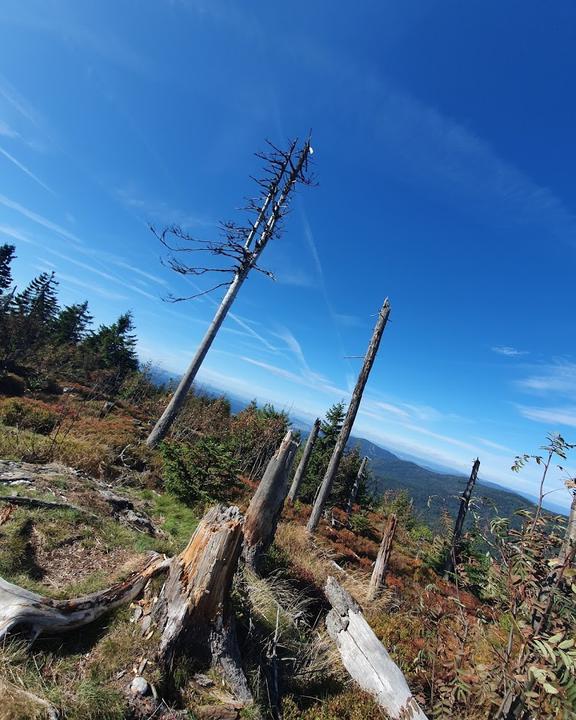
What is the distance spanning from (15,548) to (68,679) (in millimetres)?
2117

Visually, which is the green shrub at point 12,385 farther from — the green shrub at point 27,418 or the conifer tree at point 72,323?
the conifer tree at point 72,323

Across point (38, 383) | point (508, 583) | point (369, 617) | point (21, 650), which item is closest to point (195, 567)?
point (21, 650)

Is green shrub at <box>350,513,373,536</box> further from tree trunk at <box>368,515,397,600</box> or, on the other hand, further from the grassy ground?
the grassy ground

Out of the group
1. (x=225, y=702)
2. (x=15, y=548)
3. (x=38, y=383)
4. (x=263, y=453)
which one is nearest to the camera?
(x=225, y=702)

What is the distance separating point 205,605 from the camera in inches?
154

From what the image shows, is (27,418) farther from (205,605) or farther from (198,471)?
(205,605)

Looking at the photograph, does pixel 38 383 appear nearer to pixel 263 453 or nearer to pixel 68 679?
pixel 263 453

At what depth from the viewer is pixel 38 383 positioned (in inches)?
768

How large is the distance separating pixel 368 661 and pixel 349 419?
774cm

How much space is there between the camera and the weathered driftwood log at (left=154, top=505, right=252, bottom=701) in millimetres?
3681

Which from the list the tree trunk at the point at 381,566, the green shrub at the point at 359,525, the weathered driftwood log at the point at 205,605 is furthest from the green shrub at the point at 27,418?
the green shrub at the point at 359,525

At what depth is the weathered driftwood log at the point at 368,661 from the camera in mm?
4384

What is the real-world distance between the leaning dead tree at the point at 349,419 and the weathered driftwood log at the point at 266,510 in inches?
208

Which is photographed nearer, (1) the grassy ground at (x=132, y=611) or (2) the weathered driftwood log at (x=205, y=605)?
(1) the grassy ground at (x=132, y=611)
